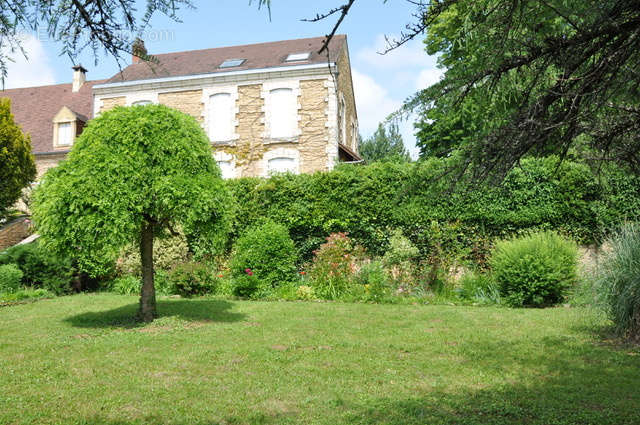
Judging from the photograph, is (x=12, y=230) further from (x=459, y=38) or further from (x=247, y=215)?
(x=459, y=38)

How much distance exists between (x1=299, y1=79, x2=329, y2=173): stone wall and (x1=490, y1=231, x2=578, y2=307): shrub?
9.66 m

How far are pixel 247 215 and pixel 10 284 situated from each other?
6208mm

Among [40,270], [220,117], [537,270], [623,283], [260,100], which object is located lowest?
[40,270]

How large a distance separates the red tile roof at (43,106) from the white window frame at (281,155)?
10.2 meters

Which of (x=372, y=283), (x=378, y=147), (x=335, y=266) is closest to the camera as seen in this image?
(x=372, y=283)

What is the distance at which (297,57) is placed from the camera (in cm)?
1989

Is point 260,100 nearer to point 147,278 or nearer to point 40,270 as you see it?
point 40,270

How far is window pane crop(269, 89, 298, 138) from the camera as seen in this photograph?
19.0 m

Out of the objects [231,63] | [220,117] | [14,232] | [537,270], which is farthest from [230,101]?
[537,270]

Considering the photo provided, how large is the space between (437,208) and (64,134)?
1798cm

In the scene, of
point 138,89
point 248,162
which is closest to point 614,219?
point 248,162

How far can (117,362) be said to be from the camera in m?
5.93

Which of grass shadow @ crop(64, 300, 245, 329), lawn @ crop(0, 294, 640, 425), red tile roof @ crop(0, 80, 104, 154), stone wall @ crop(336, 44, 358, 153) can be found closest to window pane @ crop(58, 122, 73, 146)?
red tile roof @ crop(0, 80, 104, 154)

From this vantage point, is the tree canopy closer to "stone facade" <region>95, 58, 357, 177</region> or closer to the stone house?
the stone house
